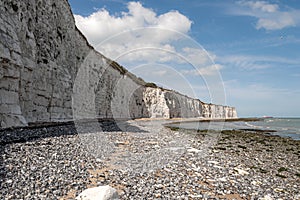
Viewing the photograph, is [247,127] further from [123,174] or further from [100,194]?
[100,194]

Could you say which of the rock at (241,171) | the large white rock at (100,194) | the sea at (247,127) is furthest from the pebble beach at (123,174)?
the sea at (247,127)

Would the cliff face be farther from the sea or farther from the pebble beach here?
the sea

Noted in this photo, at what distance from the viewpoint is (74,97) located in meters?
20.4

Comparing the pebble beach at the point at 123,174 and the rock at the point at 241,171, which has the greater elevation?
the pebble beach at the point at 123,174

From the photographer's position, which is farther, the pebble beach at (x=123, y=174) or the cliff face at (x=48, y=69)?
the cliff face at (x=48, y=69)

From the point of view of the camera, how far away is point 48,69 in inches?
626

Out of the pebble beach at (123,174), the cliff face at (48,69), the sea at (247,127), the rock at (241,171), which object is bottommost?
the sea at (247,127)

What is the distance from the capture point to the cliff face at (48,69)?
34.2ft

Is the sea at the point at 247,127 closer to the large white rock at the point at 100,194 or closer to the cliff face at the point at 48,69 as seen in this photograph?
the cliff face at the point at 48,69

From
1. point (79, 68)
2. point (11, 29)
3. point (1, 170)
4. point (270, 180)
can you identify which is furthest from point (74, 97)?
point (270, 180)

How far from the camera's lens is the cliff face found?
10430 millimetres

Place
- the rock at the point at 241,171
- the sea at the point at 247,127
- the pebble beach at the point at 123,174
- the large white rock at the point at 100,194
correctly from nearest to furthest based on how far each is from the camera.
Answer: the large white rock at the point at 100,194 < the pebble beach at the point at 123,174 < the rock at the point at 241,171 < the sea at the point at 247,127

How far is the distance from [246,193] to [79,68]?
22008mm

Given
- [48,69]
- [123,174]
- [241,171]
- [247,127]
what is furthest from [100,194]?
[247,127]
